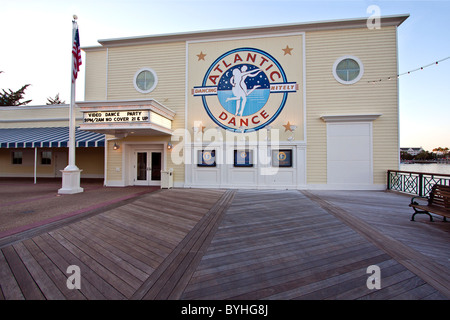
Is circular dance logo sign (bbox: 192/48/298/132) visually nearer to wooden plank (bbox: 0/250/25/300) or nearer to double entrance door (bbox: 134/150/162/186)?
double entrance door (bbox: 134/150/162/186)

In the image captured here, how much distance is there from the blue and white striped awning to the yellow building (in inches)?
43.0

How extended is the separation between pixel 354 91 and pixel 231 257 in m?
10.4

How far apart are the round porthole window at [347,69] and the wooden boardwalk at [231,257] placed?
7.21 meters

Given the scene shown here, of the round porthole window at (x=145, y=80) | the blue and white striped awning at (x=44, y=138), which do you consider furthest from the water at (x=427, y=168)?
the blue and white striped awning at (x=44, y=138)

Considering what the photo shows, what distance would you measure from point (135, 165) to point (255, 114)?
7387 millimetres

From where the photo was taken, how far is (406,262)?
9.86 ft

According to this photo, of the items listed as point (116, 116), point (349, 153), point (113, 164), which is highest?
point (116, 116)

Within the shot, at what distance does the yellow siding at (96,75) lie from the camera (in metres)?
11.9

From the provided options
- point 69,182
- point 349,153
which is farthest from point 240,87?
point 69,182

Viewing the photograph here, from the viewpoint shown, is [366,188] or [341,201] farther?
[366,188]

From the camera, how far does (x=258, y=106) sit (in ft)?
34.3

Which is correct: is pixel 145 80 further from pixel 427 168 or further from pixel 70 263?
pixel 427 168
